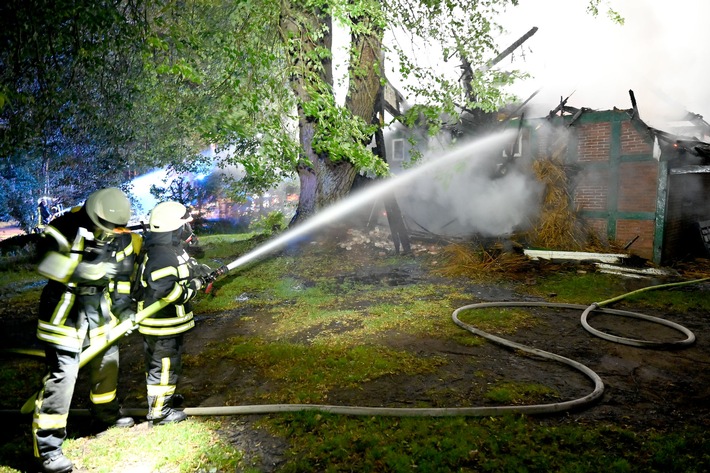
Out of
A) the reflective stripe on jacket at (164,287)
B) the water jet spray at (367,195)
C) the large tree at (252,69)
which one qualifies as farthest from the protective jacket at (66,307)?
the water jet spray at (367,195)

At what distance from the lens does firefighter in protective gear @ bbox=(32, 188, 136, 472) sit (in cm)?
308

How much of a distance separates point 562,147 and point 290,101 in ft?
25.9

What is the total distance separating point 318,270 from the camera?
10680 mm

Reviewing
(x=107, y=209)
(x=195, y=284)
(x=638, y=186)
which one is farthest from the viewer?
(x=638, y=186)

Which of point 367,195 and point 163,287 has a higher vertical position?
point 367,195

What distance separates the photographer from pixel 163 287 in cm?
364

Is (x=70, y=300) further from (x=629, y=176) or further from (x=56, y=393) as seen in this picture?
(x=629, y=176)

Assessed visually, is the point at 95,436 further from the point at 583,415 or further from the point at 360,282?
the point at 360,282

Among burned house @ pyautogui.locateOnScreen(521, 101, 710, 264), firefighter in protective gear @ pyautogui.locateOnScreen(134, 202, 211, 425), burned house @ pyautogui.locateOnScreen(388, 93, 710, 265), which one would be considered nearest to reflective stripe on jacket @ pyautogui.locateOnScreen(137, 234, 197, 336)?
firefighter in protective gear @ pyautogui.locateOnScreen(134, 202, 211, 425)

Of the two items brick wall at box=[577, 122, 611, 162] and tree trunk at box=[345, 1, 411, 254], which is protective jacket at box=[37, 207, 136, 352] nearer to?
tree trunk at box=[345, 1, 411, 254]

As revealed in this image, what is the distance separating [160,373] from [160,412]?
0.32 m

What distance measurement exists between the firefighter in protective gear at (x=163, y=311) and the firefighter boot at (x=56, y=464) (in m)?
0.67

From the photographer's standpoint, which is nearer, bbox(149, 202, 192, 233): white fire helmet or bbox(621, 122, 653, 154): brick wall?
bbox(149, 202, 192, 233): white fire helmet

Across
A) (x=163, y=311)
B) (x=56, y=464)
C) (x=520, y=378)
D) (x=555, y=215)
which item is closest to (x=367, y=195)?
(x=555, y=215)
